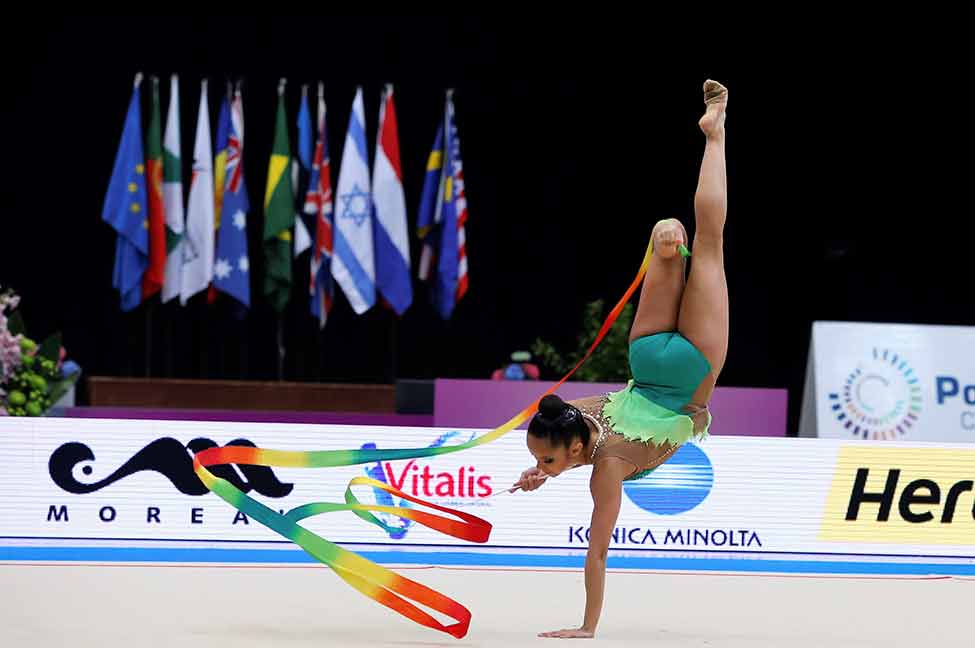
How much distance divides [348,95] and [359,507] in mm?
7561

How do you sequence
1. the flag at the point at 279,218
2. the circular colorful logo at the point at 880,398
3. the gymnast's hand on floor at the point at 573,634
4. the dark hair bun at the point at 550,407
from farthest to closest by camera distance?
the flag at the point at 279,218, the circular colorful logo at the point at 880,398, the gymnast's hand on floor at the point at 573,634, the dark hair bun at the point at 550,407

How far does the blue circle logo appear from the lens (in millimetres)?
5676

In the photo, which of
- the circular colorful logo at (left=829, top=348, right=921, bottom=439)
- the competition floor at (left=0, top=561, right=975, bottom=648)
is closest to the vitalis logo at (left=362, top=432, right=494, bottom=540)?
the competition floor at (left=0, top=561, right=975, bottom=648)

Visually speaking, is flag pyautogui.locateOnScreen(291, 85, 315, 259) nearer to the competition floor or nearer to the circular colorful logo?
the circular colorful logo

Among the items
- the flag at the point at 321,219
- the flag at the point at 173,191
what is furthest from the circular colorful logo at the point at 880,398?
the flag at the point at 173,191

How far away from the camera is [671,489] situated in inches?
224

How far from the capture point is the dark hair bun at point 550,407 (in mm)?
3697

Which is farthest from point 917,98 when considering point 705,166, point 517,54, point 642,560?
point 705,166

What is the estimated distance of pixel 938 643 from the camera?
386cm

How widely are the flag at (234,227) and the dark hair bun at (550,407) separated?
261 inches

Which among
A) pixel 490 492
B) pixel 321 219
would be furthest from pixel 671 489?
pixel 321 219

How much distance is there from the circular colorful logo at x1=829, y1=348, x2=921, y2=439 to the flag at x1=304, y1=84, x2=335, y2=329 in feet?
14.2

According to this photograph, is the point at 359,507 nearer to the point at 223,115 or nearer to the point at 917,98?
the point at 223,115

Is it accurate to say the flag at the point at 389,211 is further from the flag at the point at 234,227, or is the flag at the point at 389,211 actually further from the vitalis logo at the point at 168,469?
the vitalis logo at the point at 168,469
